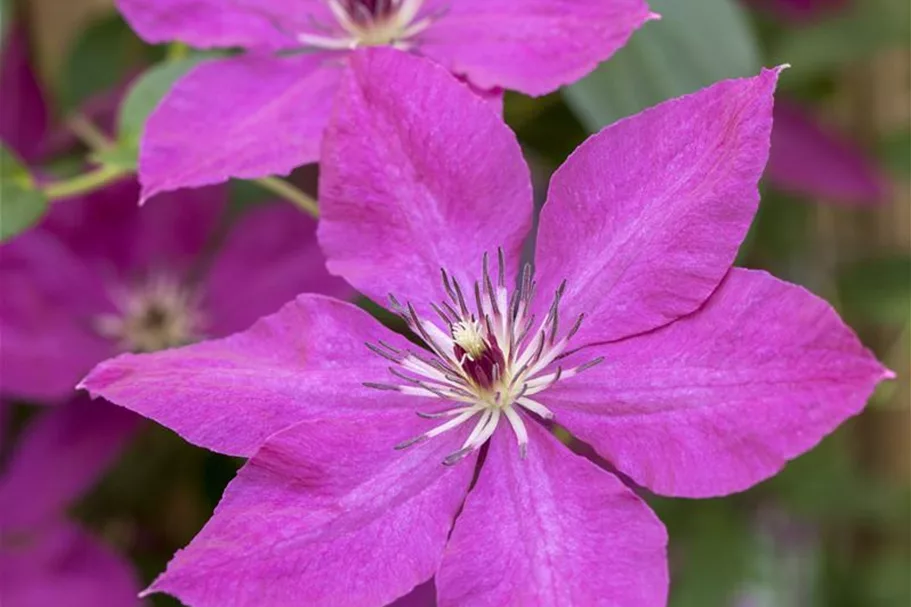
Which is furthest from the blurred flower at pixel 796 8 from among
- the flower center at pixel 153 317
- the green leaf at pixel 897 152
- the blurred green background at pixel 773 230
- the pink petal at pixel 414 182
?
the pink petal at pixel 414 182

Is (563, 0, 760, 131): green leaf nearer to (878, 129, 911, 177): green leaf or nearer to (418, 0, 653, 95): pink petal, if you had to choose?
(418, 0, 653, 95): pink petal

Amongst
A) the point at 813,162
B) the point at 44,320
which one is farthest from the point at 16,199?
the point at 813,162

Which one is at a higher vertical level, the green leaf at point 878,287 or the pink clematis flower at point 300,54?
the green leaf at point 878,287

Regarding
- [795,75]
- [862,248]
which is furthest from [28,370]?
[862,248]

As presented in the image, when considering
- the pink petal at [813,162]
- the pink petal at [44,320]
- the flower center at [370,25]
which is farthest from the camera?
the pink petal at [813,162]

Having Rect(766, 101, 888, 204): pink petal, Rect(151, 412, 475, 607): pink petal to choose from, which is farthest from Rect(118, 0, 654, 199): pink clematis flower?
Rect(766, 101, 888, 204): pink petal

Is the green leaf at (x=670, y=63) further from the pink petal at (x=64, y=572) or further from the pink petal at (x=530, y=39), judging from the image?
the pink petal at (x=64, y=572)

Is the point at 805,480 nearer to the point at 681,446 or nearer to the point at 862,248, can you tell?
the point at 862,248
